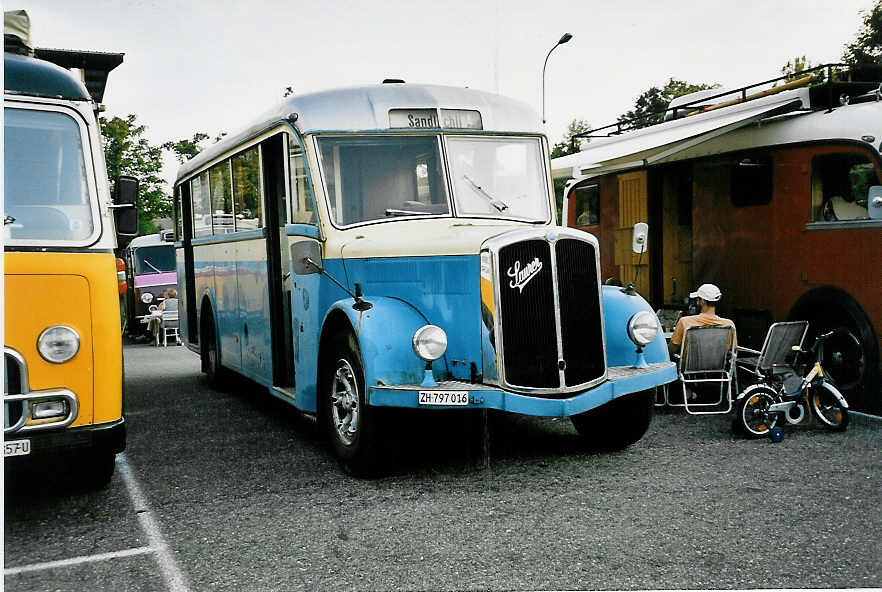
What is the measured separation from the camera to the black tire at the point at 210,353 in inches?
399

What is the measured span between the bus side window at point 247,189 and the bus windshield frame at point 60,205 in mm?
2463

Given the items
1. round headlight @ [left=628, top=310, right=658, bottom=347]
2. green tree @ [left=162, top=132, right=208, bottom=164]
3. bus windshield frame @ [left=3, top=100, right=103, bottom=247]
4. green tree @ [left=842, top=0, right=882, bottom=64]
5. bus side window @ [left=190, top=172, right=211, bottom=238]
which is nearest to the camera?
bus windshield frame @ [left=3, top=100, right=103, bottom=247]

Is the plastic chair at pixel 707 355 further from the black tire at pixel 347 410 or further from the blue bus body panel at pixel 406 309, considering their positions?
the black tire at pixel 347 410

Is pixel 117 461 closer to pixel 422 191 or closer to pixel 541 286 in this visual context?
pixel 422 191

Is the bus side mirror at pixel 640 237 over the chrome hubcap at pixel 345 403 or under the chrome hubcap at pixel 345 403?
over

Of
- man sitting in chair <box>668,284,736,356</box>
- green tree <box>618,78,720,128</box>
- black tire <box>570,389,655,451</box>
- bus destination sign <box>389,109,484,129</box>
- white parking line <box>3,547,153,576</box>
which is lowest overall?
white parking line <box>3,547,153,576</box>

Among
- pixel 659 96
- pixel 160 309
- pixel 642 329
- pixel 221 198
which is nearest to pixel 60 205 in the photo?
pixel 642 329

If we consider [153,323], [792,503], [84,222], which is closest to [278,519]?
[84,222]

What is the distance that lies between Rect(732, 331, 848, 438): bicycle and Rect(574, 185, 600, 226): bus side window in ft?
19.6

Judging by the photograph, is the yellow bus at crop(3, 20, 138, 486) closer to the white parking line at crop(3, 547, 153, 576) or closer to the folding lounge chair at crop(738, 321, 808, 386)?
the white parking line at crop(3, 547, 153, 576)

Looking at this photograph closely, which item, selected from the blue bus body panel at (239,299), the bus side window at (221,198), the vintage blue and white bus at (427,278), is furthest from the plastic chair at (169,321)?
the vintage blue and white bus at (427,278)

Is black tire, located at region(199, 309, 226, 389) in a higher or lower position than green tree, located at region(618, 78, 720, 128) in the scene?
lower

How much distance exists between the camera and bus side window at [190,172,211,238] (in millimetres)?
9773

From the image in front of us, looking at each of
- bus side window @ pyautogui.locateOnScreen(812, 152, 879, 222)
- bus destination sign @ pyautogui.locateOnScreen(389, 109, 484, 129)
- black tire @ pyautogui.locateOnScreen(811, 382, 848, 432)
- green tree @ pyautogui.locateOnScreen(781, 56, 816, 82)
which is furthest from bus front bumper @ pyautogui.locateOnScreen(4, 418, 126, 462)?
green tree @ pyautogui.locateOnScreen(781, 56, 816, 82)
